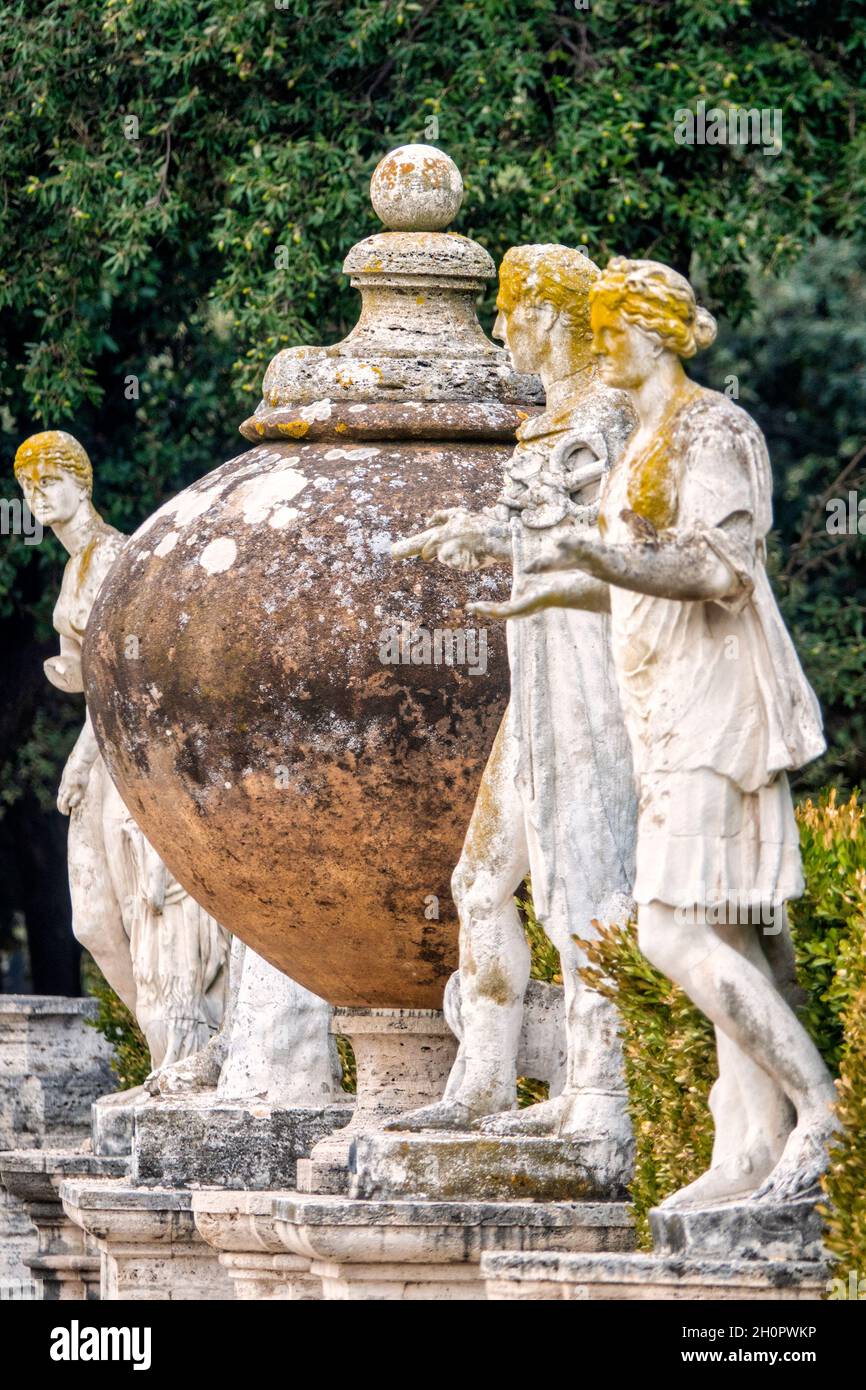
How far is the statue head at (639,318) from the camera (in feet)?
20.3

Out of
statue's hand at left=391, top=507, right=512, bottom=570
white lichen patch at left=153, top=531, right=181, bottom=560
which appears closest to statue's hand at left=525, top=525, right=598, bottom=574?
statue's hand at left=391, top=507, right=512, bottom=570

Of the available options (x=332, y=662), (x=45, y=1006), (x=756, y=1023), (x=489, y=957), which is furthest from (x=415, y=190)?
(x=45, y=1006)

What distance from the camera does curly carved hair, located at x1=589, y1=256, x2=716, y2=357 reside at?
6.19 m

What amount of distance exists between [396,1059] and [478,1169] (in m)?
0.98

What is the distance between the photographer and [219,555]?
775 cm

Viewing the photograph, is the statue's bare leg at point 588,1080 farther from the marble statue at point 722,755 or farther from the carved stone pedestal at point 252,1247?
the marble statue at point 722,755

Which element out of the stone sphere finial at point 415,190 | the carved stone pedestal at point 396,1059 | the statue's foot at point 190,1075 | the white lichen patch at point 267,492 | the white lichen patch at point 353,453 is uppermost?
the stone sphere finial at point 415,190

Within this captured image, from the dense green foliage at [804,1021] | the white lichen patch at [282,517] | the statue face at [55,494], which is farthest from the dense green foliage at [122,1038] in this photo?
the dense green foliage at [804,1021]

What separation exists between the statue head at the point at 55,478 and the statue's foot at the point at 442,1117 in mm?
3441

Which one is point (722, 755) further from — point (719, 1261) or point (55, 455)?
point (55, 455)

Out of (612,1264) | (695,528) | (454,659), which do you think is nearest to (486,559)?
(454,659)

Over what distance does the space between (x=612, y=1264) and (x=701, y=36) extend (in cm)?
797

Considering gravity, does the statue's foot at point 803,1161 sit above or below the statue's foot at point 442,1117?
below
